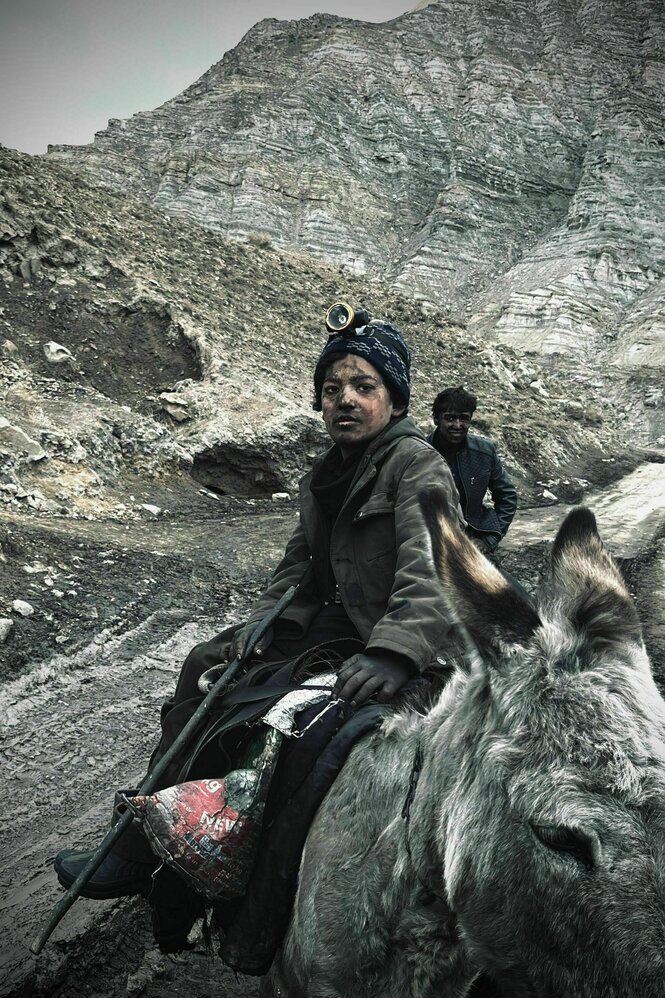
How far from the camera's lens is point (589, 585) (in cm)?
157

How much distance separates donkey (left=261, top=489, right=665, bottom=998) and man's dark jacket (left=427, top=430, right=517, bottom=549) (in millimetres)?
Answer: 4598

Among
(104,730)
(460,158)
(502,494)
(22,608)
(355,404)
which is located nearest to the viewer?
(355,404)

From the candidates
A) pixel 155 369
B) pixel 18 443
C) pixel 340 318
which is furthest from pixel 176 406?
pixel 340 318

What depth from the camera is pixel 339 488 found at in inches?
102

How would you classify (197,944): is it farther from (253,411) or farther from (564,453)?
(564,453)

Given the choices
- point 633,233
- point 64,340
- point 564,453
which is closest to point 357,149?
point 633,233

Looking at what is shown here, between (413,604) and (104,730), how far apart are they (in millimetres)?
2989

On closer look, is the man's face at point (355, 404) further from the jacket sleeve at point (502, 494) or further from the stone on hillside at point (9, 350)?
the stone on hillside at point (9, 350)

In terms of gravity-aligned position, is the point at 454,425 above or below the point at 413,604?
above

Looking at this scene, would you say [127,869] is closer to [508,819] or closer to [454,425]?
[508,819]

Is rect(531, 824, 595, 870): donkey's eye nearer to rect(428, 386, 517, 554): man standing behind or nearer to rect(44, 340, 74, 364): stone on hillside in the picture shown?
rect(428, 386, 517, 554): man standing behind

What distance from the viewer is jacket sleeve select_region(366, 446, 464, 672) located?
188 cm

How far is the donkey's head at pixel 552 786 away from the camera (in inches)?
43.7

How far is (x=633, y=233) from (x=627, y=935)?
6201 centimetres
